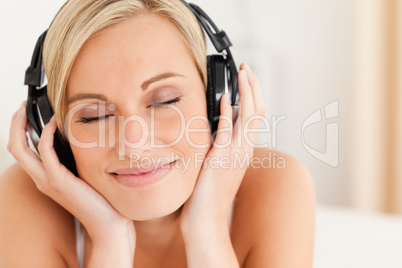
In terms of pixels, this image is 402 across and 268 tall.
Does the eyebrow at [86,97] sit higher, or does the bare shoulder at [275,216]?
the eyebrow at [86,97]

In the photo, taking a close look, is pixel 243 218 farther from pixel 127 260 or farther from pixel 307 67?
pixel 307 67

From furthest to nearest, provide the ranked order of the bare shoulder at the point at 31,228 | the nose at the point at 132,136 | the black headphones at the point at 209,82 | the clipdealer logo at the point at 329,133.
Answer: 1. the clipdealer logo at the point at 329,133
2. the bare shoulder at the point at 31,228
3. the black headphones at the point at 209,82
4. the nose at the point at 132,136

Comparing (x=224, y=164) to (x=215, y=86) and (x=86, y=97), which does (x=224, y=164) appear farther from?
(x=86, y=97)

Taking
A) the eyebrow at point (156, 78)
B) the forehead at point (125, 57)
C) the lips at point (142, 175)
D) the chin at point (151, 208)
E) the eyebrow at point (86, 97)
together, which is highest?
the forehead at point (125, 57)

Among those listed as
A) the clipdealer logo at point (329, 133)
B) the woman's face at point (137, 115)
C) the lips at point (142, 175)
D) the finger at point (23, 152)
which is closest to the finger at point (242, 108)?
the woman's face at point (137, 115)

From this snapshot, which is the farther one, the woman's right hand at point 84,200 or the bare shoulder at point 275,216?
the bare shoulder at point 275,216

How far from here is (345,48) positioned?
102 inches

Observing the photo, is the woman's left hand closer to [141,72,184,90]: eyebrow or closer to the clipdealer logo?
[141,72,184,90]: eyebrow

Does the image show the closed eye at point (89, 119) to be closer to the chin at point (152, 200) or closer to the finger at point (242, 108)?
the chin at point (152, 200)

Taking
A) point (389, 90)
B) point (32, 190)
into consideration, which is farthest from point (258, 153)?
point (389, 90)

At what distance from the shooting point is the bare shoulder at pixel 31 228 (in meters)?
1.27

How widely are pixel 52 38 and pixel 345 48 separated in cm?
182

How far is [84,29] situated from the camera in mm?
1062

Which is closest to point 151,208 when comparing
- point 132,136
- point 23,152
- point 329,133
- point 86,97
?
point 132,136
